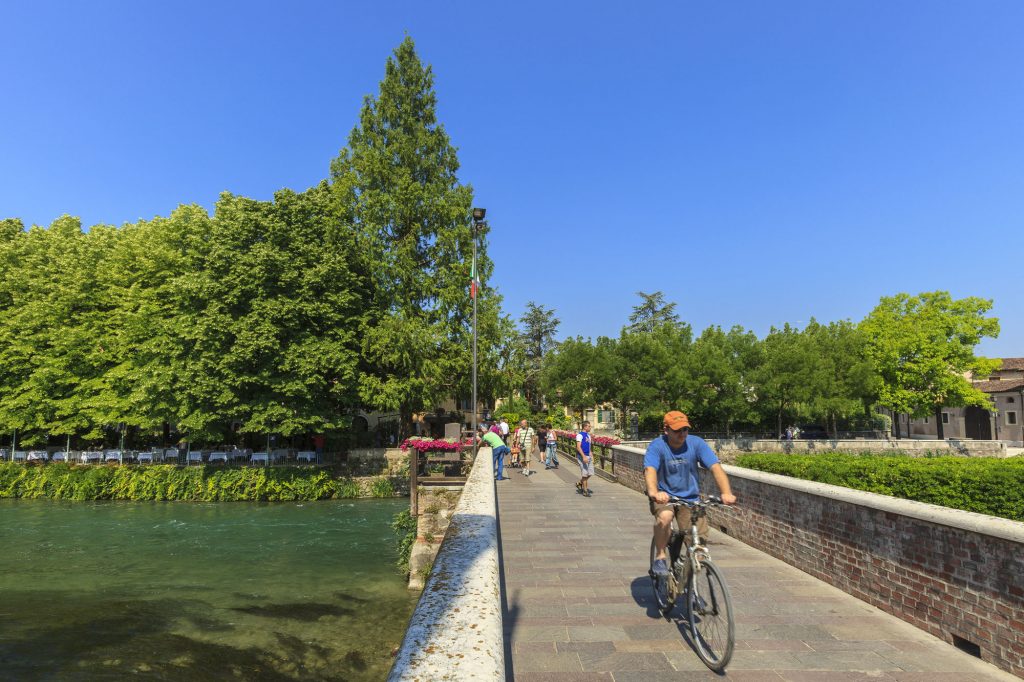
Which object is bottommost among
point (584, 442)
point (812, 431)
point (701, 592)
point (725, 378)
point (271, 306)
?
point (812, 431)

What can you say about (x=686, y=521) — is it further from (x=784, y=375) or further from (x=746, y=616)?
(x=784, y=375)

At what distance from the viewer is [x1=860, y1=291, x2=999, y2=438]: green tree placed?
42.8 meters

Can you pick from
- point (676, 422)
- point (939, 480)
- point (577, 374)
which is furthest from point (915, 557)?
point (577, 374)

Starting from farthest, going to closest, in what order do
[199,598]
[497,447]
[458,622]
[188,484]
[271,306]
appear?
1. [188,484]
2. [271,306]
3. [497,447]
4. [199,598]
5. [458,622]

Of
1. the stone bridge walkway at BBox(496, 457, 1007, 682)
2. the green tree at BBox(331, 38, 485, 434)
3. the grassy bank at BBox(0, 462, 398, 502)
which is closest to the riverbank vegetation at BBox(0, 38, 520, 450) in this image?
the green tree at BBox(331, 38, 485, 434)

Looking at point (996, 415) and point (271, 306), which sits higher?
point (271, 306)

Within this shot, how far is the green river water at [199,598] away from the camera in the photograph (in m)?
10.1

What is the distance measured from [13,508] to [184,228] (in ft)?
50.1

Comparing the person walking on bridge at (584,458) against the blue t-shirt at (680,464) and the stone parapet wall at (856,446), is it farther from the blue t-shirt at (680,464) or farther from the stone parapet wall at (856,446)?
the stone parapet wall at (856,446)

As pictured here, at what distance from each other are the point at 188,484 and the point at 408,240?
16.3m

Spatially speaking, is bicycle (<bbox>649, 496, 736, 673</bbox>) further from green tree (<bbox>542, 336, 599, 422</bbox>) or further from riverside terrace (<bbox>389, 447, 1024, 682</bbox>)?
green tree (<bbox>542, 336, 599, 422</bbox>)

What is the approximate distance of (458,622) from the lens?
2.38 metres

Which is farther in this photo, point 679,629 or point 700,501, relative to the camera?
point 679,629

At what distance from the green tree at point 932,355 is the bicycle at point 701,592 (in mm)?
46018
